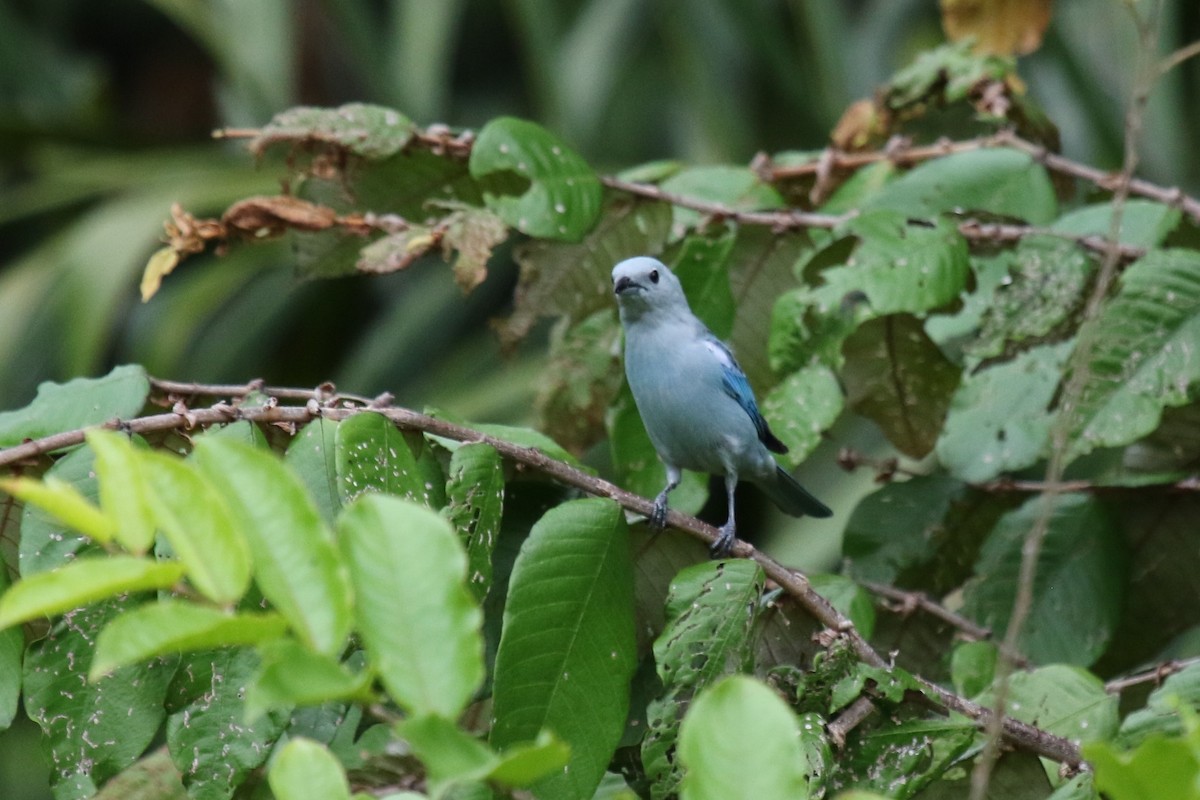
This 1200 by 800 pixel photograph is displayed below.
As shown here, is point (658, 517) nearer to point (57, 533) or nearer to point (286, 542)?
point (57, 533)

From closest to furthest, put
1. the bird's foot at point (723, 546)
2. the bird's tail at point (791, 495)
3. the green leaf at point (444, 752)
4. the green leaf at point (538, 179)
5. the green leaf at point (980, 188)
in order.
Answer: the green leaf at point (444, 752)
the bird's foot at point (723, 546)
the green leaf at point (538, 179)
the green leaf at point (980, 188)
the bird's tail at point (791, 495)

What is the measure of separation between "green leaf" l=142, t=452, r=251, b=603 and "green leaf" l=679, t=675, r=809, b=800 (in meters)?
0.36

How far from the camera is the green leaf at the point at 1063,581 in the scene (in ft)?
7.36

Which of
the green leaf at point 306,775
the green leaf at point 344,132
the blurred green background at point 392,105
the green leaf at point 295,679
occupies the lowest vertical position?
the blurred green background at point 392,105

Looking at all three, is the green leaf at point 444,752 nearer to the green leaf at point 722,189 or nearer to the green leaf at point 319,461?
the green leaf at point 319,461

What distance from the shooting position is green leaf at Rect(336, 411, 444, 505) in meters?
1.62

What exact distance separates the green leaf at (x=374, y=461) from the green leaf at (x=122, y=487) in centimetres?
64

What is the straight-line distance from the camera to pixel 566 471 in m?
1.79

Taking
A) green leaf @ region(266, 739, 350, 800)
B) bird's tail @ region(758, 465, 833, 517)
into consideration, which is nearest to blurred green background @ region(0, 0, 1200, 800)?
bird's tail @ region(758, 465, 833, 517)

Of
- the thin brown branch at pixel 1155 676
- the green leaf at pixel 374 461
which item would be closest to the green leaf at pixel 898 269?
the thin brown branch at pixel 1155 676

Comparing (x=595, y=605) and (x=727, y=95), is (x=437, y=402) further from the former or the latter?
(x=595, y=605)

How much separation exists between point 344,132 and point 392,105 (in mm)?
3392

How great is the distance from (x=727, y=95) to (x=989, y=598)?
141 inches

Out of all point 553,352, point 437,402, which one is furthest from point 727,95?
point 553,352
